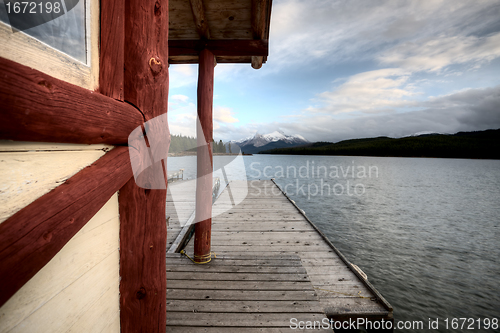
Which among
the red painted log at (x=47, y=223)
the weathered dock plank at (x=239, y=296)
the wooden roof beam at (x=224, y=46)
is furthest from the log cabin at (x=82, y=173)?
the wooden roof beam at (x=224, y=46)

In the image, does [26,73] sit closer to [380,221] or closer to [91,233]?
[91,233]

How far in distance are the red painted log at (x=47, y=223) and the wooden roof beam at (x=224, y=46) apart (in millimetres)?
2949

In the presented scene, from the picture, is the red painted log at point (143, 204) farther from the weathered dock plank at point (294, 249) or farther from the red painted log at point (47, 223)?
the weathered dock plank at point (294, 249)

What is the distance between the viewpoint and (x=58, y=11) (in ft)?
3.10

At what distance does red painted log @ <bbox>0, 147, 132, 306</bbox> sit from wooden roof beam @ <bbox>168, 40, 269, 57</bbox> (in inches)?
116

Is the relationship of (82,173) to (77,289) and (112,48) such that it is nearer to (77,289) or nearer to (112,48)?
(77,289)

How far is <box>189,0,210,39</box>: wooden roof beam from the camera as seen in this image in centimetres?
282

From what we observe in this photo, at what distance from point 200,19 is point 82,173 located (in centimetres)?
290

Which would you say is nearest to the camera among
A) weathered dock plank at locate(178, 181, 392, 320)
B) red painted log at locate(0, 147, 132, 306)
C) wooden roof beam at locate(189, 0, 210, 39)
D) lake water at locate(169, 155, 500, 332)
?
red painted log at locate(0, 147, 132, 306)

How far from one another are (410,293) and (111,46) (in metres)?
8.62

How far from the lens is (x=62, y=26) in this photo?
38.2 inches

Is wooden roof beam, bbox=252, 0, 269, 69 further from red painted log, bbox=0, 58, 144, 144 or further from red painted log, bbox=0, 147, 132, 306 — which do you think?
red painted log, bbox=0, 147, 132, 306

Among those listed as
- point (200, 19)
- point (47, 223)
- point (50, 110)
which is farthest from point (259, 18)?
point (47, 223)

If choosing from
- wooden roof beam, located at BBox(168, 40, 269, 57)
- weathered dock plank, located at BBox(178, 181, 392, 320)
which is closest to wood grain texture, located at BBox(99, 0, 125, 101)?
wooden roof beam, located at BBox(168, 40, 269, 57)
